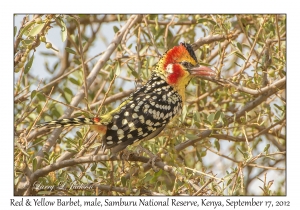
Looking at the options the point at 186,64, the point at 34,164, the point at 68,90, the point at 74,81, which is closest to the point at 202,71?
the point at 186,64

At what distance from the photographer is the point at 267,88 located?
13.3 ft

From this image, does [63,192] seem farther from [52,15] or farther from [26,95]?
[52,15]

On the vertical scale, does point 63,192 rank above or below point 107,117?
below

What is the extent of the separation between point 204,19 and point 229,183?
1434 mm

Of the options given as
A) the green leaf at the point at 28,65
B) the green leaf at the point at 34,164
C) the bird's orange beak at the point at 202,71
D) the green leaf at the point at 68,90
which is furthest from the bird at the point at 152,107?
the green leaf at the point at 68,90

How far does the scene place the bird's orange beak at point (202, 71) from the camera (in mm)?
4129

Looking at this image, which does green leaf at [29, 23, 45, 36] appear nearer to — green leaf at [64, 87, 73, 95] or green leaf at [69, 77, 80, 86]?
green leaf at [69, 77, 80, 86]

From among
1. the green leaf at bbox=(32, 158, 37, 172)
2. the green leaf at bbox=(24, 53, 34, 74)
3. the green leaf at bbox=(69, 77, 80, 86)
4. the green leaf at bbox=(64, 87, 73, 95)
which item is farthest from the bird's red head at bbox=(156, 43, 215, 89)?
the green leaf at bbox=(32, 158, 37, 172)

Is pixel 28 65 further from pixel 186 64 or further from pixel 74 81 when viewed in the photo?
pixel 186 64

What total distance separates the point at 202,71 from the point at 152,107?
507 millimetres

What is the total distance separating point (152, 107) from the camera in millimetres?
4051

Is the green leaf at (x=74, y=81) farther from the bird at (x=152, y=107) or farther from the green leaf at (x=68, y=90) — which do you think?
the bird at (x=152, y=107)

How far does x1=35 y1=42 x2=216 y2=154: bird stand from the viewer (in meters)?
3.77
